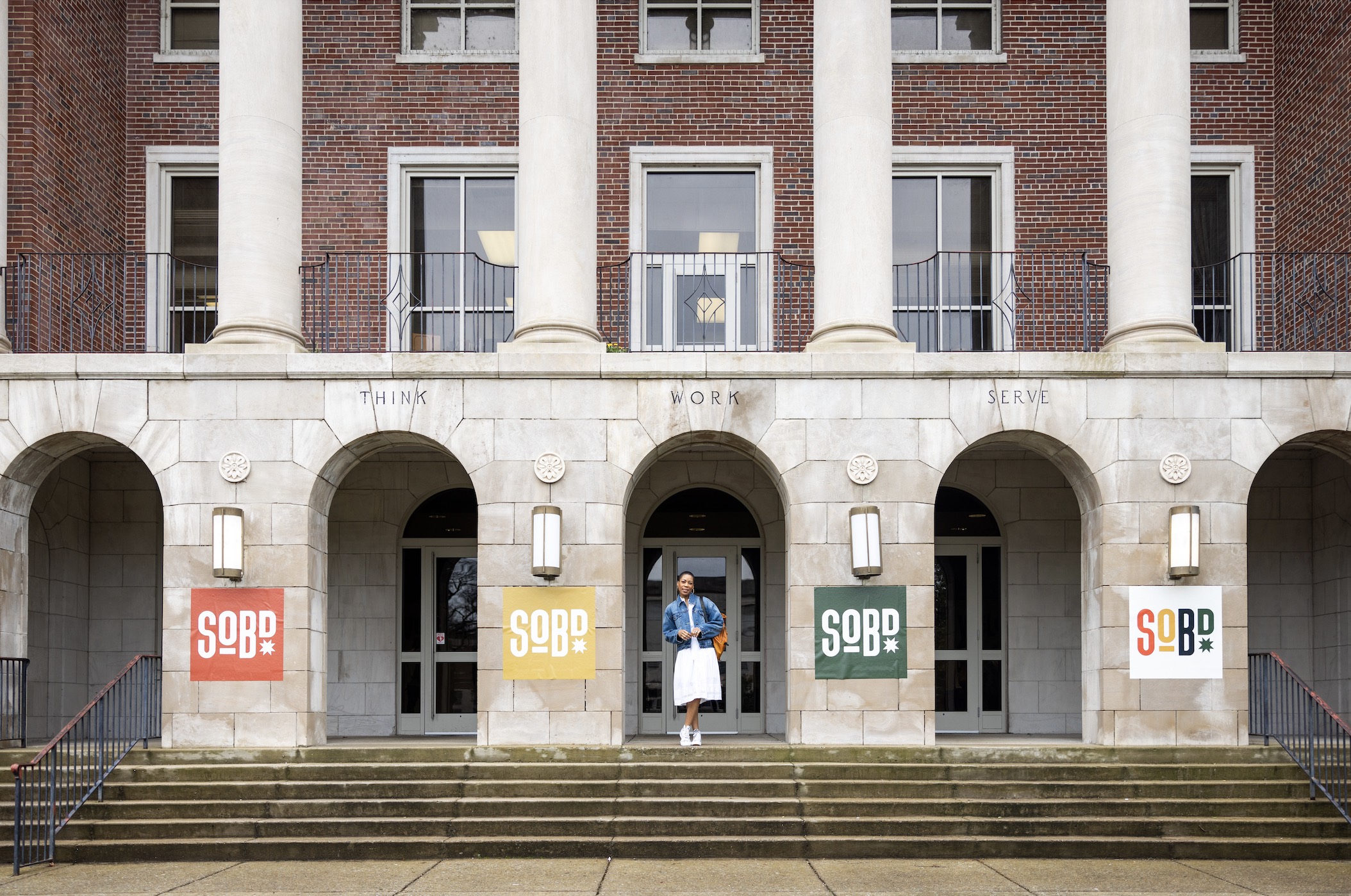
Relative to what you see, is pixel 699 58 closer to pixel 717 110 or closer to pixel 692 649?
pixel 717 110

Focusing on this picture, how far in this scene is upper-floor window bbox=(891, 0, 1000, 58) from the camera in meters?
19.7

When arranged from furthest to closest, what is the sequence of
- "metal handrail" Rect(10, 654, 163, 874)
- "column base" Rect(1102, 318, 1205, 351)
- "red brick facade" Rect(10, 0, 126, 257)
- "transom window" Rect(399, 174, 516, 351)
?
1. "transom window" Rect(399, 174, 516, 351)
2. "red brick facade" Rect(10, 0, 126, 257)
3. "column base" Rect(1102, 318, 1205, 351)
4. "metal handrail" Rect(10, 654, 163, 874)

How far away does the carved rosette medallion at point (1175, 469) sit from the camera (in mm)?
15164

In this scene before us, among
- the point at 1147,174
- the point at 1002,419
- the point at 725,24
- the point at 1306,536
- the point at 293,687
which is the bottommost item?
the point at 293,687

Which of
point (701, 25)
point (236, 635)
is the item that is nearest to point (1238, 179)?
point (701, 25)

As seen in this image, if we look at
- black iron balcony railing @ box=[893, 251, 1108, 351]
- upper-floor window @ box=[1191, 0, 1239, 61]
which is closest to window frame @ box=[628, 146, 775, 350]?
Result: black iron balcony railing @ box=[893, 251, 1108, 351]

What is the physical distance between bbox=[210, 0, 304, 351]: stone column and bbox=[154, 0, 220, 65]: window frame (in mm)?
3854

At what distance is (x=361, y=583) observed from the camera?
18.4m

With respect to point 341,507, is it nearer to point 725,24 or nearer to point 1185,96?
point 725,24

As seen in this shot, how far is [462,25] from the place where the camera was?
19703 mm

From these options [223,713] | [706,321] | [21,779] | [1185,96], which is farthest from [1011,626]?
[21,779]

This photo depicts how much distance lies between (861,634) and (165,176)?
11.3 metres

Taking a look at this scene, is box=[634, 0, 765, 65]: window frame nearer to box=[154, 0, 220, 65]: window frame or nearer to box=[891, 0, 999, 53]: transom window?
box=[891, 0, 999, 53]: transom window

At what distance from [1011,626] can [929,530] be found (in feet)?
12.8
